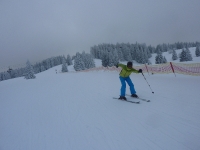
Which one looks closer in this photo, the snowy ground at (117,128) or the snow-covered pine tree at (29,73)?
the snowy ground at (117,128)

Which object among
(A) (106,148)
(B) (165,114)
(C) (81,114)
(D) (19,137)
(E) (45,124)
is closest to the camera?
(A) (106,148)

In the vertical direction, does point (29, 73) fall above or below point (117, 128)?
above

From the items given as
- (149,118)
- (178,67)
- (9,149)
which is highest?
(178,67)

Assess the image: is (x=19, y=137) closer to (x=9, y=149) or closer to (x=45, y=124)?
(x=9, y=149)

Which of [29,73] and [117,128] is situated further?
[29,73]

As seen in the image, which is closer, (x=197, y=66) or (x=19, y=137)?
(x=19, y=137)

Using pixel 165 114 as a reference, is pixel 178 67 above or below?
above

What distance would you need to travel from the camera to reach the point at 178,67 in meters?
11.2

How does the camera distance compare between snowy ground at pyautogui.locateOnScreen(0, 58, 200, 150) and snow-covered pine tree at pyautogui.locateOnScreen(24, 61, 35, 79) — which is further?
snow-covered pine tree at pyautogui.locateOnScreen(24, 61, 35, 79)

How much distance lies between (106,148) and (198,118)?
3056mm

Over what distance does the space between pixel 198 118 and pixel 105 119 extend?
3.15 meters

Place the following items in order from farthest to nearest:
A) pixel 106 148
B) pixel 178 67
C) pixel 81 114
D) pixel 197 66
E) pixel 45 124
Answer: pixel 178 67, pixel 197 66, pixel 81 114, pixel 45 124, pixel 106 148

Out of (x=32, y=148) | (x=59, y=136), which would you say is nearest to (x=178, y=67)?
(x=59, y=136)

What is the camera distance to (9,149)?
446cm
